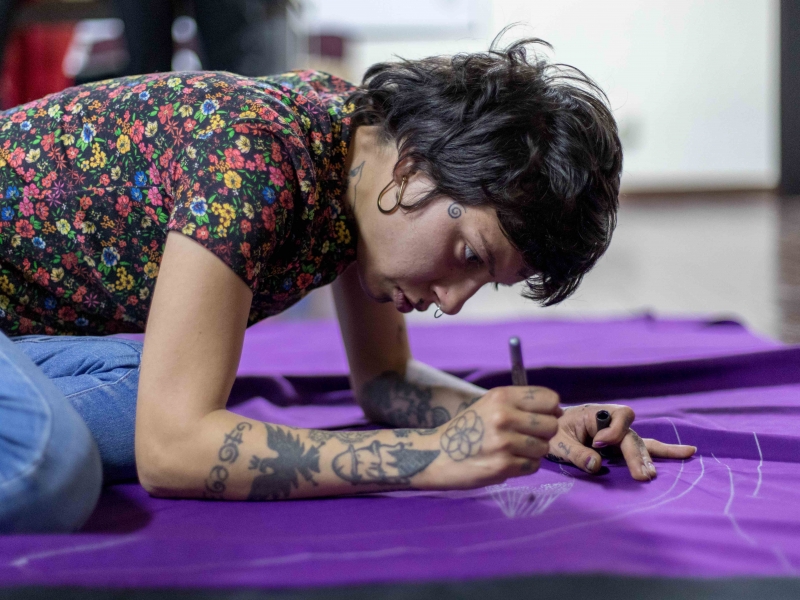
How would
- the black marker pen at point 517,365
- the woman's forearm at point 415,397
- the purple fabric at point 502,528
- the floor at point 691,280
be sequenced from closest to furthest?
the purple fabric at point 502,528
the black marker pen at point 517,365
the woman's forearm at point 415,397
the floor at point 691,280

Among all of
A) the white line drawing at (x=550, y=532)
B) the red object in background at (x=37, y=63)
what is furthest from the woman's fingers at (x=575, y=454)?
the red object in background at (x=37, y=63)

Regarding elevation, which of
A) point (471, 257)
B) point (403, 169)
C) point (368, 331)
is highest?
point (403, 169)

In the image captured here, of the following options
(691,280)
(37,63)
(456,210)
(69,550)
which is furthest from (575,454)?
(37,63)

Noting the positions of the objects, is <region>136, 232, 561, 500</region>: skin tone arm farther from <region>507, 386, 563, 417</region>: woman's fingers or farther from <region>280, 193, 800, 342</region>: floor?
<region>280, 193, 800, 342</region>: floor

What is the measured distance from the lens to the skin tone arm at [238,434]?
843 millimetres

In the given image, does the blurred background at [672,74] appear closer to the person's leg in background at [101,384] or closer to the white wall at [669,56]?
the white wall at [669,56]

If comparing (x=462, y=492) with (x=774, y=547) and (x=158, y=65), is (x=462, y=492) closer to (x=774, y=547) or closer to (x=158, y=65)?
(x=774, y=547)

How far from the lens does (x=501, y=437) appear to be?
2.72ft

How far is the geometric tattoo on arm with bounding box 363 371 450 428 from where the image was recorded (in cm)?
129

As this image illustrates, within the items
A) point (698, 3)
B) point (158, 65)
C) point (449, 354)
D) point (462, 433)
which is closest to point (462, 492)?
point (462, 433)

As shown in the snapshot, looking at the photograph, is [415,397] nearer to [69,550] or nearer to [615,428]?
[615,428]

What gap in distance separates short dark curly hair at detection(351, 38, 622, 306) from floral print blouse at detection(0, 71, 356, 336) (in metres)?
0.12

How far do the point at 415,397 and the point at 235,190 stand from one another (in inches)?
22.0

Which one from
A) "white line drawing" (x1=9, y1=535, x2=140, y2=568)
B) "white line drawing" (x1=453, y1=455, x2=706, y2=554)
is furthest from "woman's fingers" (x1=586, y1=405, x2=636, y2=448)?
"white line drawing" (x1=9, y1=535, x2=140, y2=568)
